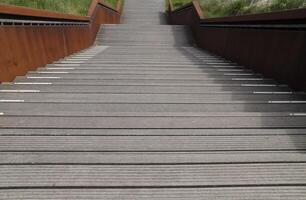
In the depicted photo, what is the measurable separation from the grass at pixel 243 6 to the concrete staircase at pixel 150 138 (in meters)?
2.66

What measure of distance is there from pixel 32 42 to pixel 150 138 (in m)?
2.62

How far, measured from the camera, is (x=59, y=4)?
8.34 meters

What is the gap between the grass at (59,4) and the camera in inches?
272

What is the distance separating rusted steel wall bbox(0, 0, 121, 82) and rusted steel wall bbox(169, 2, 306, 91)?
2.90 meters

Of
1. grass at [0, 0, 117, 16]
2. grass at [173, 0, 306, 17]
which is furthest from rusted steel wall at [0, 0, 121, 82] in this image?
grass at [173, 0, 306, 17]

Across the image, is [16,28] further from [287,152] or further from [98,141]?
[287,152]

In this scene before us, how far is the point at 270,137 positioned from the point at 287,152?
0.21 m

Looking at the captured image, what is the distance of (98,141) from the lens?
226 centimetres

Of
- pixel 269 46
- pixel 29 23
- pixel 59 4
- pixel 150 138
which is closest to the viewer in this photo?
pixel 150 138

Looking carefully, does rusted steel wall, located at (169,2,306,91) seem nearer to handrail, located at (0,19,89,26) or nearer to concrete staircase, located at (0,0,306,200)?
concrete staircase, located at (0,0,306,200)

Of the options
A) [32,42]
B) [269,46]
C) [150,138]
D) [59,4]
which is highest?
[59,4]

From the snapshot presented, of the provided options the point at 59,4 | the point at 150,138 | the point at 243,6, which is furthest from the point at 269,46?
the point at 59,4

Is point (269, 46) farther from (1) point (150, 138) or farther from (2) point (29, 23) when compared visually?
(2) point (29, 23)

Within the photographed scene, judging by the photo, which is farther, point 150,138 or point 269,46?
point 269,46
